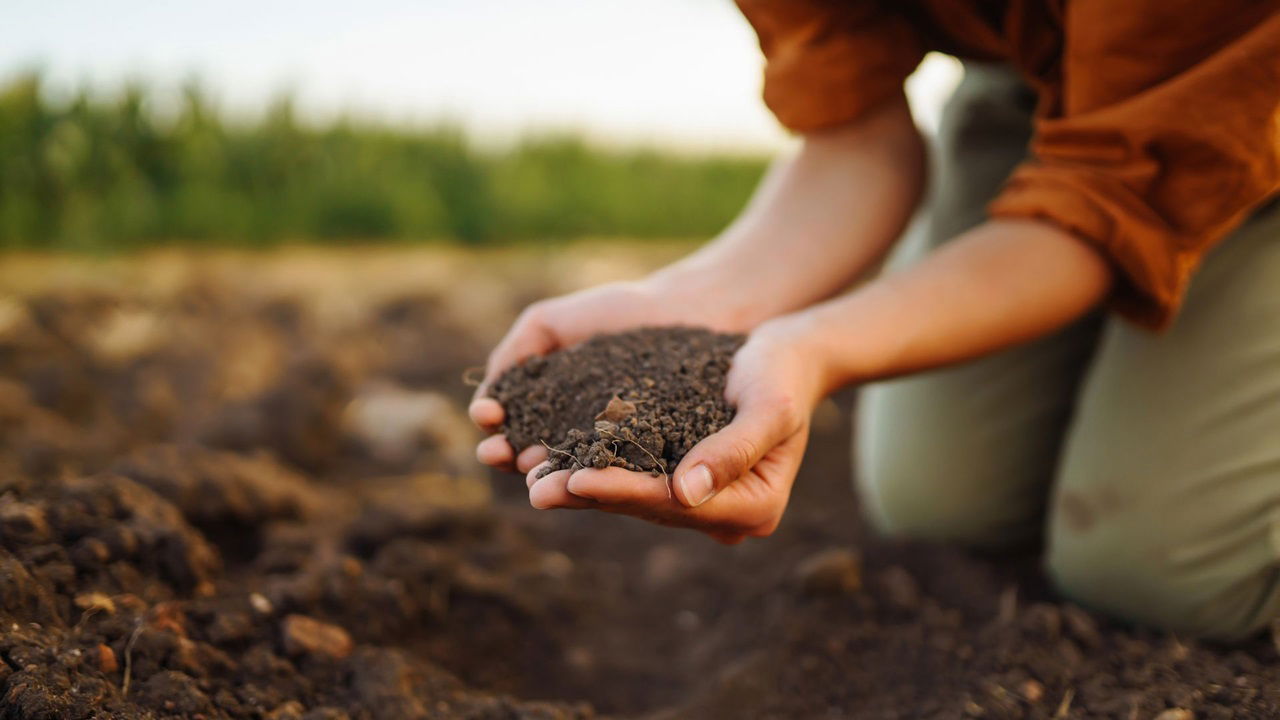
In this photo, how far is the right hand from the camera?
129cm

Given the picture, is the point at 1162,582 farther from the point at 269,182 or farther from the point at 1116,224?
the point at 269,182

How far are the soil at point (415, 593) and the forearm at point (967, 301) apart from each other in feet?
1.58

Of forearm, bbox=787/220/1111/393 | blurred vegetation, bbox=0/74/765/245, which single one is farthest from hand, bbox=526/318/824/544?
blurred vegetation, bbox=0/74/765/245

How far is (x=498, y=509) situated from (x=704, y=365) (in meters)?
1.04

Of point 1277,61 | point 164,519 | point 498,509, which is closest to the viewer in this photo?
point 1277,61

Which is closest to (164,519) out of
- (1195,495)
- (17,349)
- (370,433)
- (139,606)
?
(139,606)

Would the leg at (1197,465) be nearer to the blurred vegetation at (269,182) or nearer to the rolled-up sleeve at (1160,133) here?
the rolled-up sleeve at (1160,133)

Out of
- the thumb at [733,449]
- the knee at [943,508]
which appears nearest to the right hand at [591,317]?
the thumb at [733,449]

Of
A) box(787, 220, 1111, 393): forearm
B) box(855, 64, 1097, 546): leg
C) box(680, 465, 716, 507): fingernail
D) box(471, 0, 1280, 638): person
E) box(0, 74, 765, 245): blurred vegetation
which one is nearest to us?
box(680, 465, 716, 507): fingernail

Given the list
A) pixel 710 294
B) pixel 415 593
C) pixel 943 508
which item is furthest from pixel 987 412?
pixel 415 593

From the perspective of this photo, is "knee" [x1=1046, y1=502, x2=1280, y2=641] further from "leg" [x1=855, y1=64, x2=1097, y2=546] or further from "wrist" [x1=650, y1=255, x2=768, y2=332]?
"wrist" [x1=650, y1=255, x2=768, y2=332]

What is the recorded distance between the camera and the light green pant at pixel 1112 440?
4.74 feet

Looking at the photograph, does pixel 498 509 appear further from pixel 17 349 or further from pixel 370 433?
pixel 17 349

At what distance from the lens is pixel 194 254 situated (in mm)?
3271
